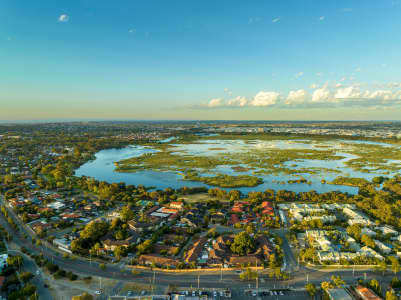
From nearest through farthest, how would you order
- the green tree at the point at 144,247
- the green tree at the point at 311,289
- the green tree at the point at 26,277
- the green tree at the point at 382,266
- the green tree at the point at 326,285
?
the green tree at the point at 311,289 → the green tree at the point at 326,285 → the green tree at the point at 26,277 → the green tree at the point at 382,266 → the green tree at the point at 144,247

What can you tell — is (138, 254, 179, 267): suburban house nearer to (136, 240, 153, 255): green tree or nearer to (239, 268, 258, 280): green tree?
Result: (136, 240, 153, 255): green tree

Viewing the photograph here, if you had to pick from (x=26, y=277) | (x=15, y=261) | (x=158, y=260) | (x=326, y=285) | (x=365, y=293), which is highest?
(x=15, y=261)

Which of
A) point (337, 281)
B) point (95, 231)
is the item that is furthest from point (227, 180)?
point (337, 281)

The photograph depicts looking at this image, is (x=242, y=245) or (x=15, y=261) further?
(x=242, y=245)

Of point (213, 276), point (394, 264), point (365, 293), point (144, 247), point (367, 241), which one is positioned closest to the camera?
point (365, 293)

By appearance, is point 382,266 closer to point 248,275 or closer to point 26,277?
point 248,275

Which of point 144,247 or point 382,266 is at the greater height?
point 144,247

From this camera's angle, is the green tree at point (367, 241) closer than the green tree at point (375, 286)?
No

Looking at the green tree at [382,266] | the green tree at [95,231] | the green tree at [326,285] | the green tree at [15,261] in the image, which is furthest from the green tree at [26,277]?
the green tree at [382,266]

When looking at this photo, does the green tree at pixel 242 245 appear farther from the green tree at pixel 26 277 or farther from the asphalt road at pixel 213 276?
the green tree at pixel 26 277

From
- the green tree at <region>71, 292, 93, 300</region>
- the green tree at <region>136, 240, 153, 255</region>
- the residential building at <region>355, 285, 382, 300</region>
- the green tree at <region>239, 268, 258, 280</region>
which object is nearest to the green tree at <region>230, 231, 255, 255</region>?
the green tree at <region>239, 268, 258, 280</region>
